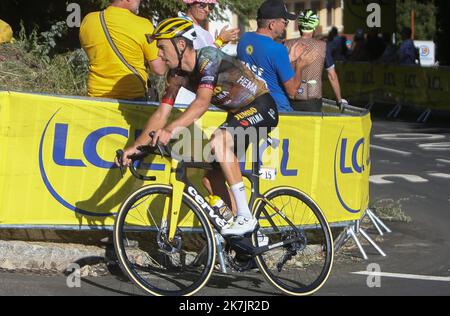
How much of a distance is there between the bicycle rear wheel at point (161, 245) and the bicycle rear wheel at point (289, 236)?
487mm

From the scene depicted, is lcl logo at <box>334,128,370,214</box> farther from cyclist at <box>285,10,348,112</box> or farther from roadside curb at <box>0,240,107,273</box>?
roadside curb at <box>0,240,107,273</box>

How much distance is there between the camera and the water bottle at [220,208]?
7.51 meters

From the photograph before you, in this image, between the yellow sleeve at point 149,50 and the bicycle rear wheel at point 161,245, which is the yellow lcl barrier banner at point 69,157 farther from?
the yellow sleeve at point 149,50

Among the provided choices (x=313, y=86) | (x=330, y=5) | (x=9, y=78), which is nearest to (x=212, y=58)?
(x=313, y=86)

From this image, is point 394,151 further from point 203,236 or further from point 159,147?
point 159,147

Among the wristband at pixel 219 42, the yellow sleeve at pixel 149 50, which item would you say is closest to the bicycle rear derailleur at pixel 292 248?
the yellow sleeve at pixel 149 50

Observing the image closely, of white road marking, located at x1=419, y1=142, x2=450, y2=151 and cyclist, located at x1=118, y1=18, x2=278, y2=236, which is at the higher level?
cyclist, located at x1=118, y1=18, x2=278, y2=236

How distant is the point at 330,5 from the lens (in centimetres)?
6712

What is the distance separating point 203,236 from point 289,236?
2.38ft

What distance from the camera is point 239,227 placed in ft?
24.7

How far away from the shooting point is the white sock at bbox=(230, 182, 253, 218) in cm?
743

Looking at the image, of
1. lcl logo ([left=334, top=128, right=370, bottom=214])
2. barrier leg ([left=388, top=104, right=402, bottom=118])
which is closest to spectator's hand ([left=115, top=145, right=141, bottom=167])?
lcl logo ([left=334, top=128, right=370, bottom=214])
